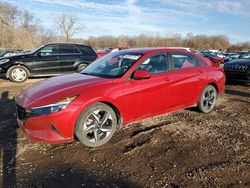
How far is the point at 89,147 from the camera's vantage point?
4.02 meters

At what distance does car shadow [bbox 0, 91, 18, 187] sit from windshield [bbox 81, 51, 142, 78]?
1751 millimetres

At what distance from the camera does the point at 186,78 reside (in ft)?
17.1

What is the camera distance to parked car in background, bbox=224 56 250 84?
894cm

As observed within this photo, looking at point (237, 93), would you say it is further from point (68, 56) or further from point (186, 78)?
point (68, 56)

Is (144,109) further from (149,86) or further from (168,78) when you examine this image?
(168,78)

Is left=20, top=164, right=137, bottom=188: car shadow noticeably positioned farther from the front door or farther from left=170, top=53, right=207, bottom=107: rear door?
left=170, top=53, right=207, bottom=107: rear door

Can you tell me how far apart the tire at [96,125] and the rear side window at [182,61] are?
1.80m

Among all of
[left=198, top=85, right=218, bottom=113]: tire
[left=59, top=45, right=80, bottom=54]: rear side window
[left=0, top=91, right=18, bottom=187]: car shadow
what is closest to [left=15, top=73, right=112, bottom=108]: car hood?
[left=0, top=91, right=18, bottom=187]: car shadow

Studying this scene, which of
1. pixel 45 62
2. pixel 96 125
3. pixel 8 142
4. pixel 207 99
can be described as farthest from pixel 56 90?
pixel 45 62

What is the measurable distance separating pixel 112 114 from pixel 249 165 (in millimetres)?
2078

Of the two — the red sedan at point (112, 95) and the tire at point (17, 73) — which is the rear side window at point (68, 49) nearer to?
the tire at point (17, 73)

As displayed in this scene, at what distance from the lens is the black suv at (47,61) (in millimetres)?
10383

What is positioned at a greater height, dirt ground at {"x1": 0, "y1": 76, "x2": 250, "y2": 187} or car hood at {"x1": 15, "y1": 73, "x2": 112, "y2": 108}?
car hood at {"x1": 15, "y1": 73, "x2": 112, "y2": 108}

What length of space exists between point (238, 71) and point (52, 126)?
7.57m
